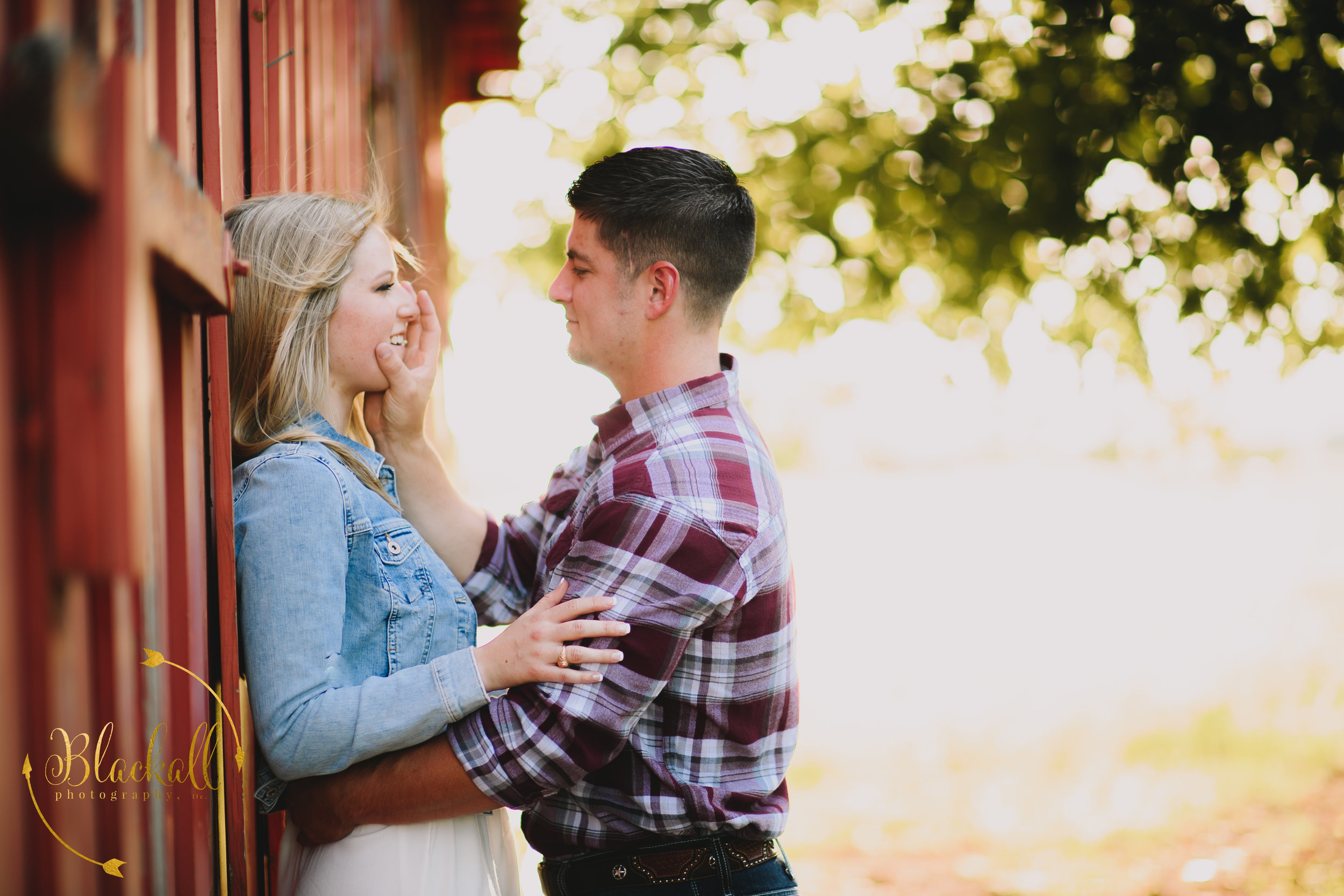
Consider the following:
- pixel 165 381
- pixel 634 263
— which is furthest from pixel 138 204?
pixel 634 263

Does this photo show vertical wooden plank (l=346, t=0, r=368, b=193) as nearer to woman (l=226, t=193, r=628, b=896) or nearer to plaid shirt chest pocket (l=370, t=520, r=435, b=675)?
woman (l=226, t=193, r=628, b=896)

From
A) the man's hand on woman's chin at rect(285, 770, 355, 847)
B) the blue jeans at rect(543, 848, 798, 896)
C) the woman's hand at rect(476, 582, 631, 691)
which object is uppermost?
the woman's hand at rect(476, 582, 631, 691)

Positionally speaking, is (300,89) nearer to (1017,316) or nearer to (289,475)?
(289,475)

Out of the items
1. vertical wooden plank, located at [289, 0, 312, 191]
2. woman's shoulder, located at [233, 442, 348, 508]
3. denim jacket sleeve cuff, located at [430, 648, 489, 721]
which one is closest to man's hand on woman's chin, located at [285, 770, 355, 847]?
denim jacket sleeve cuff, located at [430, 648, 489, 721]

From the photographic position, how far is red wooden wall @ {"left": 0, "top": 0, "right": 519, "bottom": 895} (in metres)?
0.95

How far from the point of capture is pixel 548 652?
191 centimetres

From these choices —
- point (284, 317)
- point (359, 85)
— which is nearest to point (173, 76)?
point (284, 317)

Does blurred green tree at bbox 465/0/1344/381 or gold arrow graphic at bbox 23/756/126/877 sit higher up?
blurred green tree at bbox 465/0/1344/381

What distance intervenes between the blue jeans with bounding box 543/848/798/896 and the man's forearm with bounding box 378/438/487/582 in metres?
0.82

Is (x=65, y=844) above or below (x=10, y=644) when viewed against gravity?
below

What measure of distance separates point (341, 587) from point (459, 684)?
258 mm

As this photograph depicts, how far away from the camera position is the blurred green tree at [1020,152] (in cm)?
469

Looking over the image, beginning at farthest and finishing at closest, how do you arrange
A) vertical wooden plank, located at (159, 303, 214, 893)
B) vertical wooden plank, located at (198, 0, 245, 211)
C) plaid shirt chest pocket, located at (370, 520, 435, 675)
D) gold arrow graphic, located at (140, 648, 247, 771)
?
plaid shirt chest pocket, located at (370, 520, 435, 675) → vertical wooden plank, located at (198, 0, 245, 211) → vertical wooden plank, located at (159, 303, 214, 893) → gold arrow graphic, located at (140, 648, 247, 771)

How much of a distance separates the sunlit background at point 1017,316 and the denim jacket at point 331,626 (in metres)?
1.33
